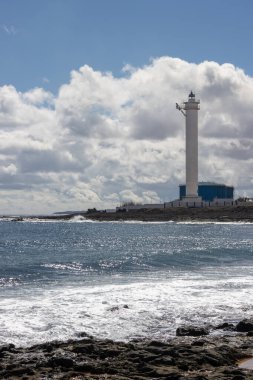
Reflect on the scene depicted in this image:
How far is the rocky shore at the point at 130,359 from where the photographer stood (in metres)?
12.4

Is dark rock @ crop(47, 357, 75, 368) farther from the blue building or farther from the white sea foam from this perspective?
the blue building

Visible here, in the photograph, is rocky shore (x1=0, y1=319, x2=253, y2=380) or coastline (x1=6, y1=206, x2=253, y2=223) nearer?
rocky shore (x1=0, y1=319, x2=253, y2=380)

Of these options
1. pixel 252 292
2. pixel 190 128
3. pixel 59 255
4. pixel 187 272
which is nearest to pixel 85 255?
pixel 59 255

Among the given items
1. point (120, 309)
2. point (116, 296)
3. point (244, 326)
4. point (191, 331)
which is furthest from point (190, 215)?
point (191, 331)

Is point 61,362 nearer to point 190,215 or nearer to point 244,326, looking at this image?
point 244,326

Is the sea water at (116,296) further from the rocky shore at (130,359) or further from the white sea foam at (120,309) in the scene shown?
the rocky shore at (130,359)

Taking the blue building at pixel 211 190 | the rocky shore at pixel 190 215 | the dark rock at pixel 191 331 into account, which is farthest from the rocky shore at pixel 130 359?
the blue building at pixel 211 190

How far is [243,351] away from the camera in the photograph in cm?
1455

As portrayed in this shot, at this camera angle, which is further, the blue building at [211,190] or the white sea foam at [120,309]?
the blue building at [211,190]

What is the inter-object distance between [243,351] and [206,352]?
3.68ft

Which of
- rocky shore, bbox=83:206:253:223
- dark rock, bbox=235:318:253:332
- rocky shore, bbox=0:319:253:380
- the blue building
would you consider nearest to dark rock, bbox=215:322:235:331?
dark rock, bbox=235:318:253:332

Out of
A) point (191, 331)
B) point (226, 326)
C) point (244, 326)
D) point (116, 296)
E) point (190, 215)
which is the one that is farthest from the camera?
point (190, 215)

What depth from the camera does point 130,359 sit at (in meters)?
13.6

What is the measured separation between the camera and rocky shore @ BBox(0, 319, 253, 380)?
12438mm
